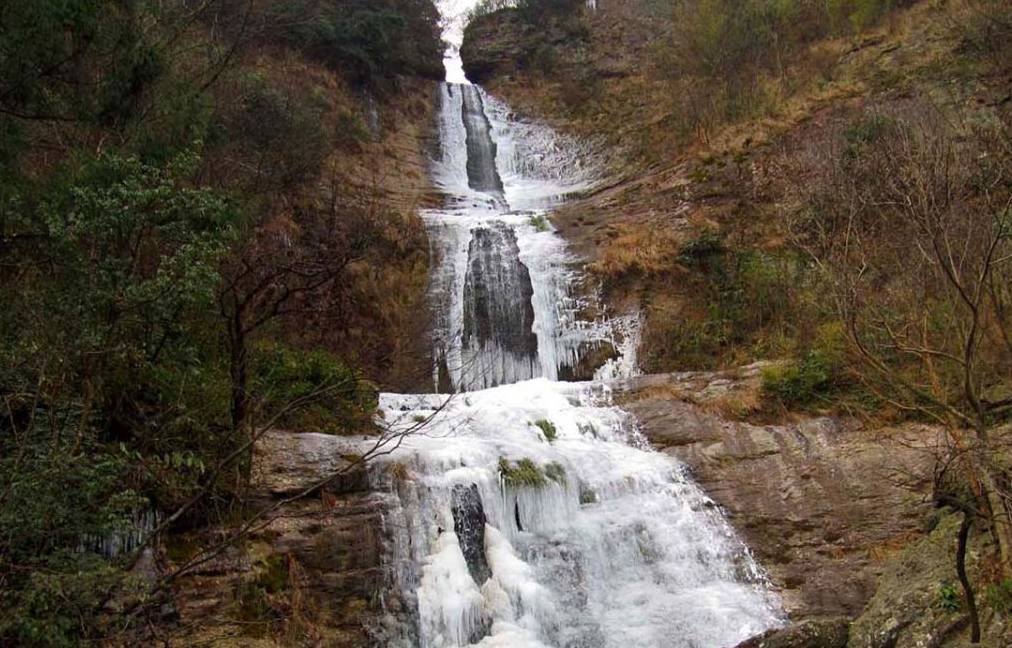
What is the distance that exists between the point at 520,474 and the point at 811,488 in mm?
3680

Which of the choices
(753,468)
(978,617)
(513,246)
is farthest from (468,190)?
(978,617)

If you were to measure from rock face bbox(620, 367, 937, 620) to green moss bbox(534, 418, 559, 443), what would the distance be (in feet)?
4.14

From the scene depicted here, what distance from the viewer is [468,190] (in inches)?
936

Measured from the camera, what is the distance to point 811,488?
9.30 meters

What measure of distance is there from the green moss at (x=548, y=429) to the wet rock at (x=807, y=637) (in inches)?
174

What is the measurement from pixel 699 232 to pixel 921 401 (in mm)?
7755

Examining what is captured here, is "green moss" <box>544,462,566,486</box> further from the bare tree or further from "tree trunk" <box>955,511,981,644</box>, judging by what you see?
"tree trunk" <box>955,511,981,644</box>

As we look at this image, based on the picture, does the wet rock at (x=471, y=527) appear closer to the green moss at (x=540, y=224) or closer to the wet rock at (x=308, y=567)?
the wet rock at (x=308, y=567)

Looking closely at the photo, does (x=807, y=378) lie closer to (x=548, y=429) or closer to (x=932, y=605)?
(x=548, y=429)

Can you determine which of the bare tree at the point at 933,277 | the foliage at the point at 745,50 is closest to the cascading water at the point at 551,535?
the bare tree at the point at 933,277

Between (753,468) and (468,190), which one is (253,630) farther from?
(468,190)

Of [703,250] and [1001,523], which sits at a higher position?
[703,250]

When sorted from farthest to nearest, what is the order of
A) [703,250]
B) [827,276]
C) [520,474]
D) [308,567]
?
[703,250], [520,474], [827,276], [308,567]

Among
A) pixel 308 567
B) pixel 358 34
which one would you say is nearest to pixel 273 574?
pixel 308 567
